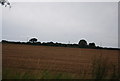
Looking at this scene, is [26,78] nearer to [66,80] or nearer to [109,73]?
[66,80]

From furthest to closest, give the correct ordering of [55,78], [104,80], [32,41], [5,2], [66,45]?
[32,41]
[66,45]
[5,2]
[55,78]
[104,80]

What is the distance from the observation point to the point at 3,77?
5.43 m

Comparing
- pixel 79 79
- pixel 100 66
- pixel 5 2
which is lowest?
pixel 79 79

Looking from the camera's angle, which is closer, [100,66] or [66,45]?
[100,66]

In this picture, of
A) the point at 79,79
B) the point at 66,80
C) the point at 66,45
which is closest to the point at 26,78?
the point at 66,80

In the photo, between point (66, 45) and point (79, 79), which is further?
point (66, 45)

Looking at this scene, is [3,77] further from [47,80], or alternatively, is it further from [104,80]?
[104,80]

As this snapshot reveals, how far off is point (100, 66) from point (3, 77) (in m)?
2.59

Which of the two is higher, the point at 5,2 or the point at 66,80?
the point at 5,2

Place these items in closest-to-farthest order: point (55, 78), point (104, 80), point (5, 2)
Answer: point (104, 80)
point (55, 78)
point (5, 2)

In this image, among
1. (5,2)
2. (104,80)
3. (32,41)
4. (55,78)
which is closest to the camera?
(104,80)

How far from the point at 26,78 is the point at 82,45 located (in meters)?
48.5

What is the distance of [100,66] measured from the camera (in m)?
5.70

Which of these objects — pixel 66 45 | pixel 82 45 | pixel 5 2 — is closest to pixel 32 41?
pixel 66 45
